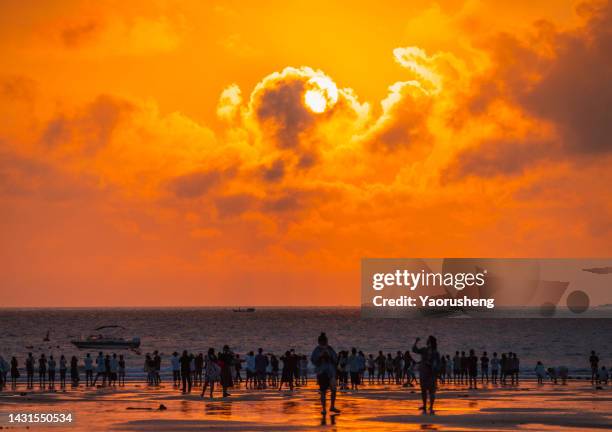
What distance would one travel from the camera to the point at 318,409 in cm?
3100

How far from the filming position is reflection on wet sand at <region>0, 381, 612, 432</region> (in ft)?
84.9

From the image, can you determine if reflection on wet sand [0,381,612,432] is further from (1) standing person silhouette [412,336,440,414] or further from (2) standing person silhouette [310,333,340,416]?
(2) standing person silhouette [310,333,340,416]

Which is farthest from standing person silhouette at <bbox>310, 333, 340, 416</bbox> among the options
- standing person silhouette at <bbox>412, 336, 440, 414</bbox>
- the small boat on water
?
the small boat on water

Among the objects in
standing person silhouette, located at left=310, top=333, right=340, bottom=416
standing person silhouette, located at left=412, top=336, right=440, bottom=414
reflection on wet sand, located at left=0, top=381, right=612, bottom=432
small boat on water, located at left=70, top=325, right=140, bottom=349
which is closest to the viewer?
reflection on wet sand, located at left=0, top=381, right=612, bottom=432

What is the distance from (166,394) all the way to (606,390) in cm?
1681

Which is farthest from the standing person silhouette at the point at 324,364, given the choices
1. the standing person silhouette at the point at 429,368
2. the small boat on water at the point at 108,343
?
the small boat on water at the point at 108,343

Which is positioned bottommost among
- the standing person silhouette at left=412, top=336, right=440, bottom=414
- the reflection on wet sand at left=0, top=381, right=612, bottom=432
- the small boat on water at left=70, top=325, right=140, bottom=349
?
the small boat on water at left=70, top=325, right=140, bottom=349

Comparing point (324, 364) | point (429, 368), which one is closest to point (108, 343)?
point (324, 364)

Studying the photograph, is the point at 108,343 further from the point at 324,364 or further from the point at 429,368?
the point at 429,368

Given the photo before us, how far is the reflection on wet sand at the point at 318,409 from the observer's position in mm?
25891

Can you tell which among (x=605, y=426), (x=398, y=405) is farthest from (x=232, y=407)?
(x=605, y=426)

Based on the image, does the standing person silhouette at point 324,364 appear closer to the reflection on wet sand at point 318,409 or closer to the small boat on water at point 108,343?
the reflection on wet sand at point 318,409

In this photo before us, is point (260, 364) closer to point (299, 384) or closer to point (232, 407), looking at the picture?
point (299, 384)

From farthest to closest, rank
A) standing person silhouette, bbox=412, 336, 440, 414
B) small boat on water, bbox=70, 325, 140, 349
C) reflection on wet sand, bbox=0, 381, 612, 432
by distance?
small boat on water, bbox=70, 325, 140, 349
standing person silhouette, bbox=412, 336, 440, 414
reflection on wet sand, bbox=0, 381, 612, 432
